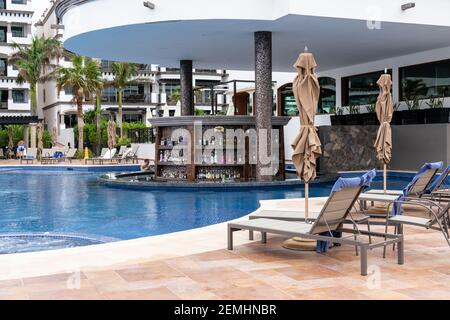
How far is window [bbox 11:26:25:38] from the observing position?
194ft

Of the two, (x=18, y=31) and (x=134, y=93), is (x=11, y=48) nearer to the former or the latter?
(x=18, y=31)

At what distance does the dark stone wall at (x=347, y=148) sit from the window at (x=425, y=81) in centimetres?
237

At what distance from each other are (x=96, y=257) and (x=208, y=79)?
5800cm

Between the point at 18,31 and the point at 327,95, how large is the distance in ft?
135

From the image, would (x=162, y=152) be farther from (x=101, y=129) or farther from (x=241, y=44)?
(x=101, y=129)

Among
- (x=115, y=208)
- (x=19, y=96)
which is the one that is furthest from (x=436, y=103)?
(x=19, y=96)

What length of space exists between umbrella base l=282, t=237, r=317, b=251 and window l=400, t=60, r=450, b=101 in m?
16.8

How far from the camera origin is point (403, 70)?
79.6 ft

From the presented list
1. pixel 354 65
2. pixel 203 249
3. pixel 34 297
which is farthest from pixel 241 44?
pixel 34 297

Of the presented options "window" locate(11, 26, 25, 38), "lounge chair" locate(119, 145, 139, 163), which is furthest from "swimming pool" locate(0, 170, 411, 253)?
"window" locate(11, 26, 25, 38)

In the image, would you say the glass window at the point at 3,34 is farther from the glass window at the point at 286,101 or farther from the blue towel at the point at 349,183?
the blue towel at the point at 349,183

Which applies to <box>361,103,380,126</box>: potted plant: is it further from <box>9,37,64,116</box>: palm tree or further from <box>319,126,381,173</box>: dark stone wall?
<box>9,37,64,116</box>: palm tree

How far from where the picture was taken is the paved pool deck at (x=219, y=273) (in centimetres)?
549

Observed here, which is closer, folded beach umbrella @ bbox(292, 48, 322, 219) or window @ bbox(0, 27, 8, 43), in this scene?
folded beach umbrella @ bbox(292, 48, 322, 219)
